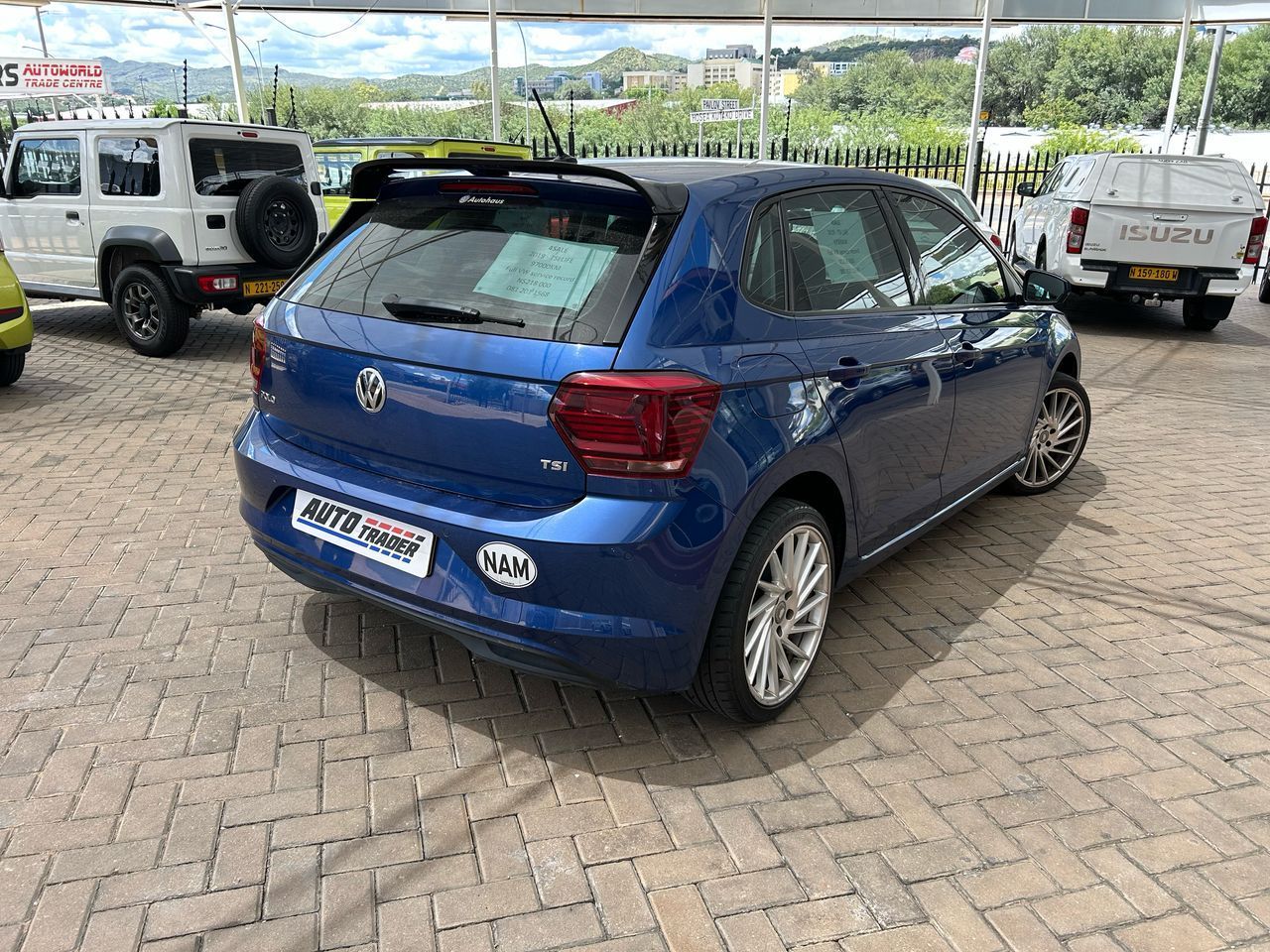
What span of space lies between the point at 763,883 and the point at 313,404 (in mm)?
1928

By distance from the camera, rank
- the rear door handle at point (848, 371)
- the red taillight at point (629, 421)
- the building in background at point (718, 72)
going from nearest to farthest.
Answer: the red taillight at point (629, 421)
the rear door handle at point (848, 371)
the building in background at point (718, 72)

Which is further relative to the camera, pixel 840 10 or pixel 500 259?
pixel 840 10

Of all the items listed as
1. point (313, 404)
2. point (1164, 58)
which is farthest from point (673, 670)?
point (1164, 58)

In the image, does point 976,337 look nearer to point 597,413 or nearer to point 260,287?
point 597,413

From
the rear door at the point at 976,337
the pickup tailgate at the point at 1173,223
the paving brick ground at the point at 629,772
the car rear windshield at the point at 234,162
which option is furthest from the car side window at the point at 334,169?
the rear door at the point at 976,337

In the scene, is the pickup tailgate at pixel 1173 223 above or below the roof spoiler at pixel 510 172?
below

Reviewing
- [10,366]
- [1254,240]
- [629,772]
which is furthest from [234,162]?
[1254,240]

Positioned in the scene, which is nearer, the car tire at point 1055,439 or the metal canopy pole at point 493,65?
the car tire at point 1055,439

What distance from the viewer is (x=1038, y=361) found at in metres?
4.70

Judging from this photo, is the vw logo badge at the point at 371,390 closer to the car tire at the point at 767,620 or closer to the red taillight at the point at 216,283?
the car tire at the point at 767,620

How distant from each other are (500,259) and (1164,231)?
30.8 feet

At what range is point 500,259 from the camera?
284cm

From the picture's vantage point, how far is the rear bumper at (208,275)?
27.1ft

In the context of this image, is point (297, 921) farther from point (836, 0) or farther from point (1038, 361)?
point (836, 0)
